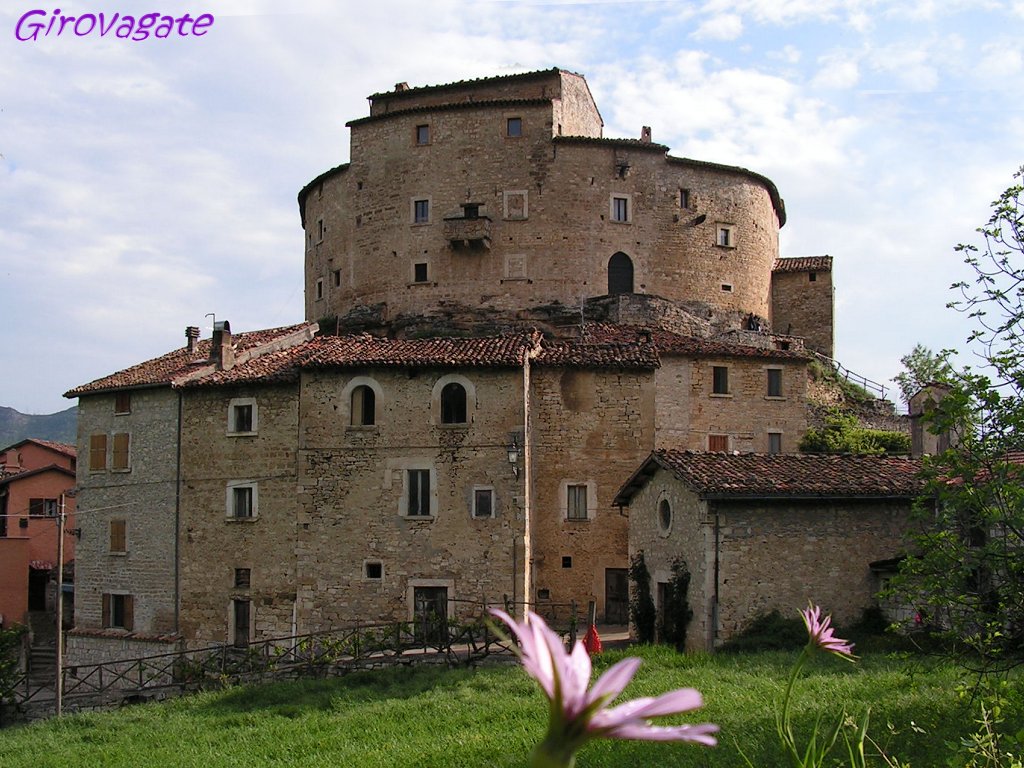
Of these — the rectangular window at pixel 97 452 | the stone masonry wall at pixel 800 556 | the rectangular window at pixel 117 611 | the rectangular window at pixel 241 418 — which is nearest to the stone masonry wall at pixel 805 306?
the stone masonry wall at pixel 800 556

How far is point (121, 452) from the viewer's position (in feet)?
105

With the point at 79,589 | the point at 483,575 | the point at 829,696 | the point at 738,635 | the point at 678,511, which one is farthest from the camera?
the point at 79,589

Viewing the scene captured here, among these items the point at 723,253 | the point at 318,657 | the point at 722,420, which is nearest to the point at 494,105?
the point at 723,253

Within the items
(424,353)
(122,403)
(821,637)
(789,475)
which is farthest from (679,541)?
(122,403)

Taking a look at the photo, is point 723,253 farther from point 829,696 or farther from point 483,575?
point 829,696

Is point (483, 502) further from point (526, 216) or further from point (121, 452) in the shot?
point (526, 216)

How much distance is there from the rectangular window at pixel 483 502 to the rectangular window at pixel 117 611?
12.4 meters

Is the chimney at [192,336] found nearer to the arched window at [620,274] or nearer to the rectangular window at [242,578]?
the rectangular window at [242,578]

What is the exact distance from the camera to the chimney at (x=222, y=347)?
30.9m

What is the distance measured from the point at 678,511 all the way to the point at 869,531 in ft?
13.6

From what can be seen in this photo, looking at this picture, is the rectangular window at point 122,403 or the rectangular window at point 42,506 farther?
the rectangular window at point 42,506

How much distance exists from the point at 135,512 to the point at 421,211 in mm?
19189

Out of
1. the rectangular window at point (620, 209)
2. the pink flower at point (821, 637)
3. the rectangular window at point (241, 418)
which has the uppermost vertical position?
the rectangular window at point (620, 209)

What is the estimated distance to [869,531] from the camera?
21500 millimetres
